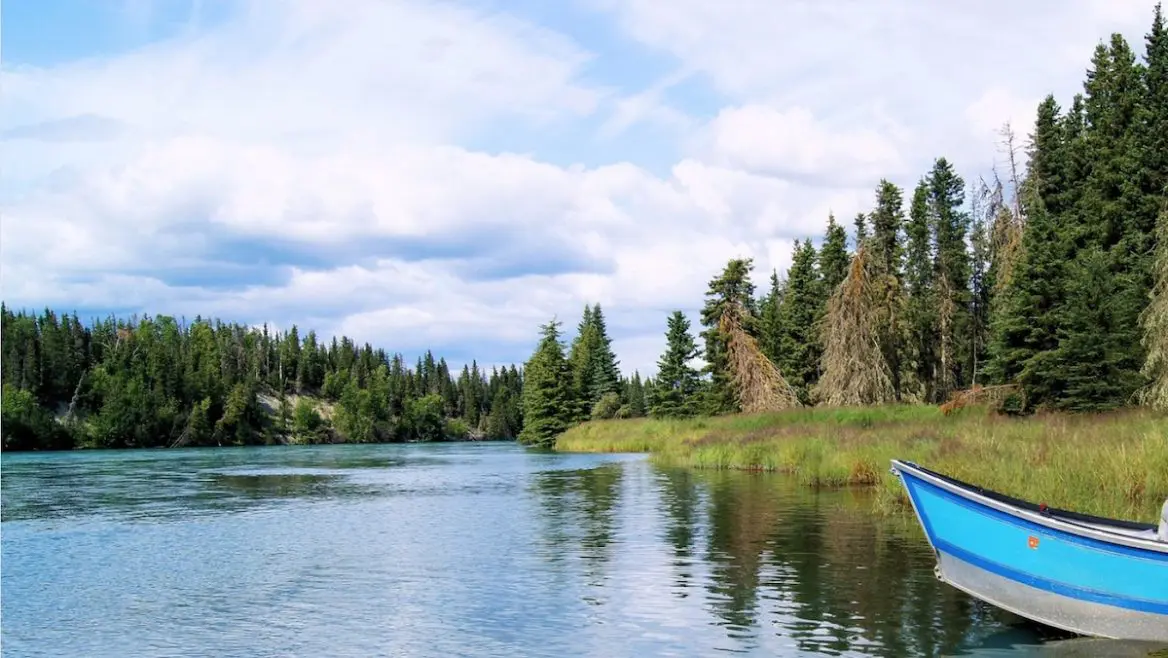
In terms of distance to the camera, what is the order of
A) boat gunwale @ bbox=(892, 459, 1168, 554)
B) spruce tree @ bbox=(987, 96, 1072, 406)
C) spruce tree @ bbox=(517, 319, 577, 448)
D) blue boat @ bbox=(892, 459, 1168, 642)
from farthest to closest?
1. spruce tree @ bbox=(517, 319, 577, 448)
2. spruce tree @ bbox=(987, 96, 1072, 406)
3. blue boat @ bbox=(892, 459, 1168, 642)
4. boat gunwale @ bbox=(892, 459, 1168, 554)

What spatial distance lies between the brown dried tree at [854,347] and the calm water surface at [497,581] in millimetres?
34518

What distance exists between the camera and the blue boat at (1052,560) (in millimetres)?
12477

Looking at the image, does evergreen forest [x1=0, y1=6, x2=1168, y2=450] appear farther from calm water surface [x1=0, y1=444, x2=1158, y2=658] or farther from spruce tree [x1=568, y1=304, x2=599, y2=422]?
calm water surface [x1=0, y1=444, x2=1158, y2=658]

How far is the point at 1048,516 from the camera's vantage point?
525 inches

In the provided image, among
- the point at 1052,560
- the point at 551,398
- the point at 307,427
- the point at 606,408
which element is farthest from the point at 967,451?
the point at 307,427

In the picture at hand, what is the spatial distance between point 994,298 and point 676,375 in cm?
3174

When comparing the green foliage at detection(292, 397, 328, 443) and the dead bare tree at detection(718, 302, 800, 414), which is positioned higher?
the dead bare tree at detection(718, 302, 800, 414)

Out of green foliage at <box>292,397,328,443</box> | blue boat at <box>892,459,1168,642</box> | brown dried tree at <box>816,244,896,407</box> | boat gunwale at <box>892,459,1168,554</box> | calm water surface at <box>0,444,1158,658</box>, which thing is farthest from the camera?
green foliage at <box>292,397,328,443</box>

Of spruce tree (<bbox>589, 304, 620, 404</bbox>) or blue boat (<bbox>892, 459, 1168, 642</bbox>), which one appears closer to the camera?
blue boat (<bbox>892, 459, 1168, 642</bbox>)

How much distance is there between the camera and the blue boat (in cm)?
1248

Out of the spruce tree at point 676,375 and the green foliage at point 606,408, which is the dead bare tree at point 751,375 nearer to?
the spruce tree at point 676,375

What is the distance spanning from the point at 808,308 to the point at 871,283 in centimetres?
1157

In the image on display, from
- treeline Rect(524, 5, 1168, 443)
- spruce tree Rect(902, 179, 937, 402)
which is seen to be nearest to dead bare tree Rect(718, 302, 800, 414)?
treeline Rect(524, 5, 1168, 443)

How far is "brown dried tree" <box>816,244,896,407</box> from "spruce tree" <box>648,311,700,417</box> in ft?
67.4
